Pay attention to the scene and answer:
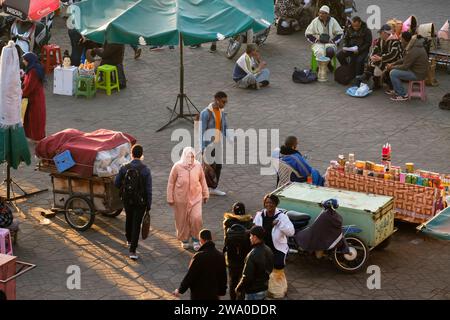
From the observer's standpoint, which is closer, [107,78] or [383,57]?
[107,78]

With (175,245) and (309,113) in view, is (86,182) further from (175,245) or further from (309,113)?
(309,113)

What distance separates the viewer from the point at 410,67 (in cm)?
1966

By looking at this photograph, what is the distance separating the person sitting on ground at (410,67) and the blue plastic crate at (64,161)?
809 centimetres

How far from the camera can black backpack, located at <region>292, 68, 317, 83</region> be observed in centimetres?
2080

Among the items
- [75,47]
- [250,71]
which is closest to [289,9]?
[250,71]

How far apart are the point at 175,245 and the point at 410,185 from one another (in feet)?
10.6

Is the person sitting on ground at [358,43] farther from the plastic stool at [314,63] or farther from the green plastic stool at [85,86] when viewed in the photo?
Answer: the green plastic stool at [85,86]

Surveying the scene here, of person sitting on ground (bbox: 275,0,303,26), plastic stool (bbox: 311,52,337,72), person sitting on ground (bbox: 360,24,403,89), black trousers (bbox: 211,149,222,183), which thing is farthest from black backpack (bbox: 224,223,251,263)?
person sitting on ground (bbox: 275,0,303,26)

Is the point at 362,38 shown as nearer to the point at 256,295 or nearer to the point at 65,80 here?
the point at 65,80

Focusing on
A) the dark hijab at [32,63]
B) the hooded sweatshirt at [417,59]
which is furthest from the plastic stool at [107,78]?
the hooded sweatshirt at [417,59]

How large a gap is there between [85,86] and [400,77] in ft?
19.8

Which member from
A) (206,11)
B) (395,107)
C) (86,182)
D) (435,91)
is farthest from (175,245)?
(435,91)

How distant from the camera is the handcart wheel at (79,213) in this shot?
1394cm

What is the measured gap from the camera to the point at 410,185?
1382 centimetres
